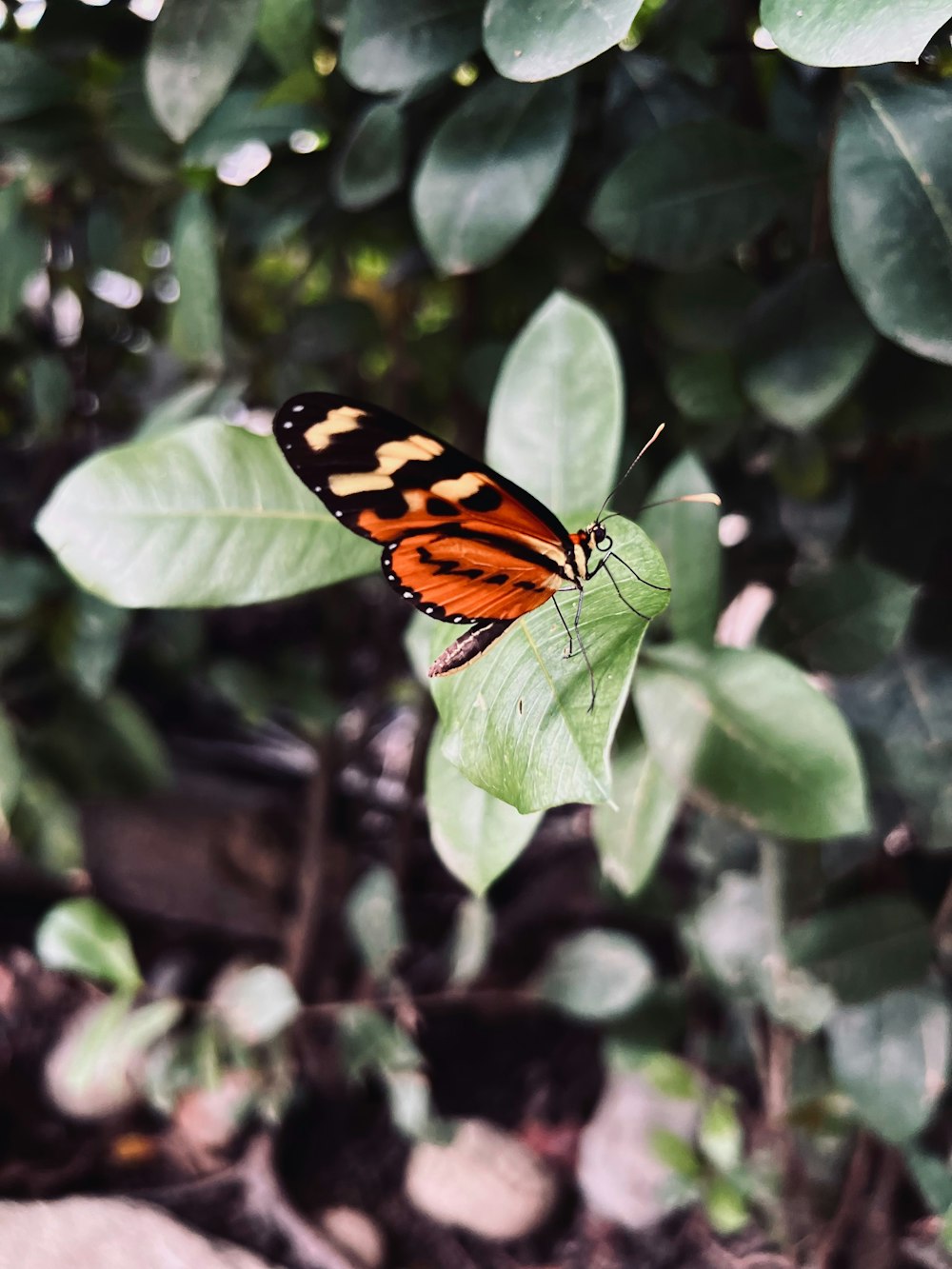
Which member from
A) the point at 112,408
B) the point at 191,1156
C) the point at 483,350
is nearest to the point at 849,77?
the point at 483,350

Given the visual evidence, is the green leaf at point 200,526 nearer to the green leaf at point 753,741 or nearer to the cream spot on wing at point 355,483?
the cream spot on wing at point 355,483

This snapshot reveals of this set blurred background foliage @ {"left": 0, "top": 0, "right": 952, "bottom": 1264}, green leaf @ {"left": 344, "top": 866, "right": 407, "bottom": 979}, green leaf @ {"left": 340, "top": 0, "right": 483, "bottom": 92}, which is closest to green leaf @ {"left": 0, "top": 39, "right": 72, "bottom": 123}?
blurred background foliage @ {"left": 0, "top": 0, "right": 952, "bottom": 1264}

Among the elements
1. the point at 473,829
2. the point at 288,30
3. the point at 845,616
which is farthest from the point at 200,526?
the point at 845,616

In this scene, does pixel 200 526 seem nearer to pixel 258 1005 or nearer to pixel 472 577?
pixel 472 577

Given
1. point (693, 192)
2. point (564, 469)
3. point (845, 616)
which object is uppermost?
point (693, 192)

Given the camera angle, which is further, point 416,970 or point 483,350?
point 416,970

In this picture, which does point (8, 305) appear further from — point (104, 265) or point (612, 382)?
point (612, 382)

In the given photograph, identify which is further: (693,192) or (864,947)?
(864,947)
